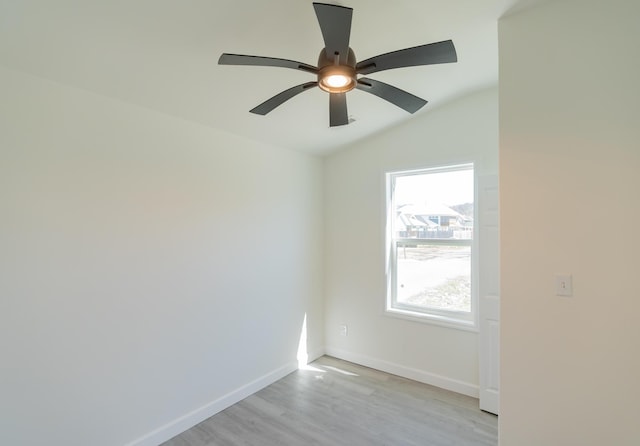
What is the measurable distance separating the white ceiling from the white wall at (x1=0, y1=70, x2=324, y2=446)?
0.22 m

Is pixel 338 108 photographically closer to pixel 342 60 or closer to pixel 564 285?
pixel 342 60

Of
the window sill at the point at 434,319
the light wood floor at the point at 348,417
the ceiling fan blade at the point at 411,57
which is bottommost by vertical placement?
the light wood floor at the point at 348,417

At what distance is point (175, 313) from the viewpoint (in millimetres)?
2459

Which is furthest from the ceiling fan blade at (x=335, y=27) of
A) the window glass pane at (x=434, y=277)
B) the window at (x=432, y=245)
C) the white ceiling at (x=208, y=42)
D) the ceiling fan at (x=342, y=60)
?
the window glass pane at (x=434, y=277)

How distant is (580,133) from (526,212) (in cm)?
47

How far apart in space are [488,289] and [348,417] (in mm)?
1649

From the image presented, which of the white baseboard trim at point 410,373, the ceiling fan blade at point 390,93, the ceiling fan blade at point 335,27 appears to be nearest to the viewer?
the ceiling fan blade at point 335,27

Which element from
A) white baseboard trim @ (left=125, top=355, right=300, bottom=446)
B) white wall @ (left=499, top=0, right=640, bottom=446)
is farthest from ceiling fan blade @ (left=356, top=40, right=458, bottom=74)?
white baseboard trim @ (left=125, top=355, right=300, bottom=446)

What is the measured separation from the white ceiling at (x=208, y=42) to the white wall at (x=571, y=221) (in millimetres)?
399

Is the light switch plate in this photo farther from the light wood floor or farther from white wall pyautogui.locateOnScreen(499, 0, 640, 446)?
the light wood floor

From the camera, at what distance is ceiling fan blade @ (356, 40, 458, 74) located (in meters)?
1.37

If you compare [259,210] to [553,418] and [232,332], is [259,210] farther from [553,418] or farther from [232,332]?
[553,418]

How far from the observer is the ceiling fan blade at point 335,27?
1141 mm

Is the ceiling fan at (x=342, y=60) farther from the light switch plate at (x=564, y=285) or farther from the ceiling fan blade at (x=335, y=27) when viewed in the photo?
the light switch plate at (x=564, y=285)
